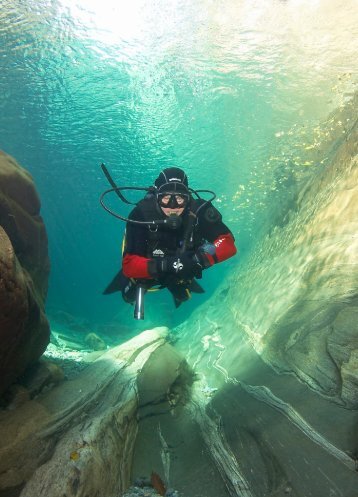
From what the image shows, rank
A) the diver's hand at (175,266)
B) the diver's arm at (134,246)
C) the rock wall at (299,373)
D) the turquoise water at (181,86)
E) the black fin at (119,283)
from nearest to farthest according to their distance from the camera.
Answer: the rock wall at (299,373), the diver's hand at (175,266), the diver's arm at (134,246), the black fin at (119,283), the turquoise water at (181,86)

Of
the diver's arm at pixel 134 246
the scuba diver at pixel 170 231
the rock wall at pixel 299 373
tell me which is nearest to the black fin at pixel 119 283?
the scuba diver at pixel 170 231

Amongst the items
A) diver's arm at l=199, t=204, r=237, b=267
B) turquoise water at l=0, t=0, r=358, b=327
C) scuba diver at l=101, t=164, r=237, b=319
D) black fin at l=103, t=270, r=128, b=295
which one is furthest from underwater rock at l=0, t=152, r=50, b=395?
turquoise water at l=0, t=0, r=358, b=327

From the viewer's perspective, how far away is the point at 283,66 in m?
12.6

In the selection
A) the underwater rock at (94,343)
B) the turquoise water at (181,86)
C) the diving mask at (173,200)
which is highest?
the turquoise water at (181,86)

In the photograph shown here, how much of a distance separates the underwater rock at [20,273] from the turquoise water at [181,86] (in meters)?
8.42

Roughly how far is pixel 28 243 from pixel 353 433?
551cm

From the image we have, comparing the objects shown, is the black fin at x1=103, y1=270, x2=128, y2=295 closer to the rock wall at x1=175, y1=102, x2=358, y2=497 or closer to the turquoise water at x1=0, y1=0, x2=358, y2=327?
the rock wall at x1=175, y1=102, x2=358, y2=497

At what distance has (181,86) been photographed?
14539 mm

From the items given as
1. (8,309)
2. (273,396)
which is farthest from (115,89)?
(273,396)

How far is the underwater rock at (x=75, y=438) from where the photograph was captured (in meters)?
2.82

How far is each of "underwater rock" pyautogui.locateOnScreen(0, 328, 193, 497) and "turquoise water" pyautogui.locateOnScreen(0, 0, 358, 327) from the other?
9205 millimetres

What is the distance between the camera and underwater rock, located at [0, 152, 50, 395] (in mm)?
3217

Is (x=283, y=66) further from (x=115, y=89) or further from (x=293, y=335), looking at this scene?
(x=293, y=335)

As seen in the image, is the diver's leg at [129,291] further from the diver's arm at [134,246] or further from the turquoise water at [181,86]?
the turquoise water at [181,86]
